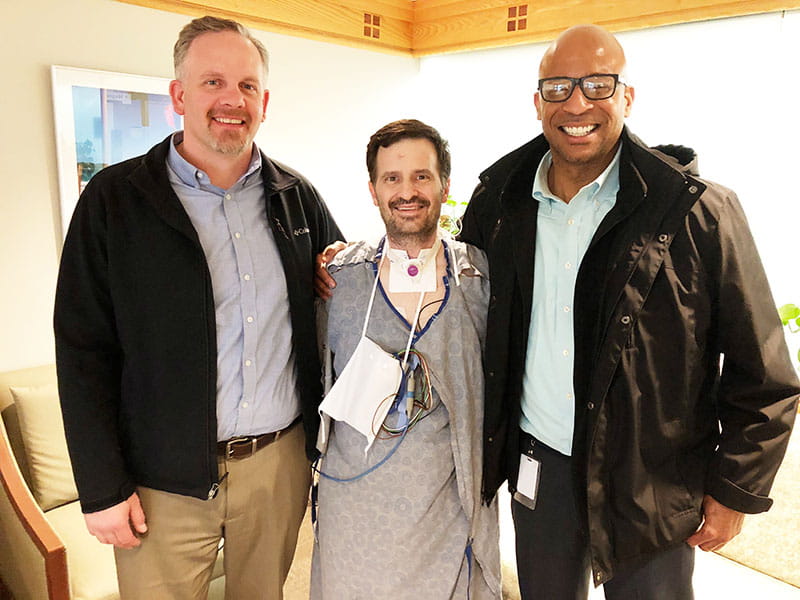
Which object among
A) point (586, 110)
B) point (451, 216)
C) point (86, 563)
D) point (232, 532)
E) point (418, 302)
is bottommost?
point (86, 563)

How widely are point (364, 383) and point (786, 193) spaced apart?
101 inches

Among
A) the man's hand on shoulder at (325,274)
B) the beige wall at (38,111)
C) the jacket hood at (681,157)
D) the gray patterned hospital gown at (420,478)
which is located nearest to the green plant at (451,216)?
the beige wall at (38,111)

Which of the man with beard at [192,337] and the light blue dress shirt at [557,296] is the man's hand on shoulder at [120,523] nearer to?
the man with beard at [192,337]

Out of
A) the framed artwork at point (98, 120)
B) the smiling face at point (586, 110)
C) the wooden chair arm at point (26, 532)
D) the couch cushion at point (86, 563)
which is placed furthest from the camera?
the framed artwork at point (98, 120)

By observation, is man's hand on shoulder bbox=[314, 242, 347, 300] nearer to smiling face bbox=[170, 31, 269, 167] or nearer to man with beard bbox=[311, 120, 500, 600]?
man with beard bbox=[311, 120, 500, 600]

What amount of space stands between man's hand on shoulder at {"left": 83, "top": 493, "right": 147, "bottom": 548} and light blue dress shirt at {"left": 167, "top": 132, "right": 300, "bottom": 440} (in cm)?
26

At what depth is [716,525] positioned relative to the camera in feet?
4.72

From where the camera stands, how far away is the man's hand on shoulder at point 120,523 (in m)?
1.52

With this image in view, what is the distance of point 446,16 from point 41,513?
3583mm

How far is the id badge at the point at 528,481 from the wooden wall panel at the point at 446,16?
8.24ft

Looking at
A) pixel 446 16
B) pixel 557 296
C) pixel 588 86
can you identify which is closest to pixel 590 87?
pixel 588 86

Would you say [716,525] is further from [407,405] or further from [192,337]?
[192,337]

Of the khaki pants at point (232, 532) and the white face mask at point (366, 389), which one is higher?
the white face mask at point (366, 389)

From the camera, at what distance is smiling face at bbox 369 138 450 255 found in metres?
1.65
